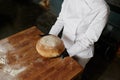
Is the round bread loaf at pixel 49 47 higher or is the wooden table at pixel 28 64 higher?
the round bread loaf at pixel 49 47

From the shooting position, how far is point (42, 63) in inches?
46.1

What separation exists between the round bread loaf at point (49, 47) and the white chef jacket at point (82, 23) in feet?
0.66

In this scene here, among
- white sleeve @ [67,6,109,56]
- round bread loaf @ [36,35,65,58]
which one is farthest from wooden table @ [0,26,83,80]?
white sleeve @ [67,6,109,56]

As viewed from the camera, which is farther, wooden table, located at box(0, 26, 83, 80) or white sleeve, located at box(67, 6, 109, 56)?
white sleeve, located at box(67, 6, 109, 56)

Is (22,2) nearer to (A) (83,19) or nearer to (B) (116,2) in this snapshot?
(B) (116,2)

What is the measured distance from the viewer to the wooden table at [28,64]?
1.09 meters

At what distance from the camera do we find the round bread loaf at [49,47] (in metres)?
1.19

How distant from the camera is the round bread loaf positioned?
1.19 m

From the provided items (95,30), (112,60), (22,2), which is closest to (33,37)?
(95,30)

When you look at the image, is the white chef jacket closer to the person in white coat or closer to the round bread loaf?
the person in white coat

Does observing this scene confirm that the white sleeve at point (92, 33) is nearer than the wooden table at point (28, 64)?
No

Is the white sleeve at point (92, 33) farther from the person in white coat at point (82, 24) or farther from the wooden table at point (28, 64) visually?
the wooden table at point (28, 64)

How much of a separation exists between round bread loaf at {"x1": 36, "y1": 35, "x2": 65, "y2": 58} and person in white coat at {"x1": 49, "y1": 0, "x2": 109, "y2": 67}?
0.65 feet

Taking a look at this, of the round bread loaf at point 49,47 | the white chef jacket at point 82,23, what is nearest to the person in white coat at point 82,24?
the white chef jacket at point 82,23
